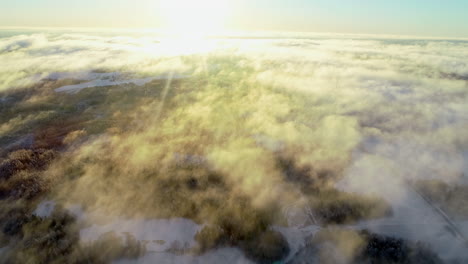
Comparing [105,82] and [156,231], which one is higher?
[156,231]

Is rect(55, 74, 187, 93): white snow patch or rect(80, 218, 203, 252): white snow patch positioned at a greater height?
rect(80, 218, 203, 252): white snow patch

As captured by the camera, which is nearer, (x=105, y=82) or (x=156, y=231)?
(x=156, y=231)

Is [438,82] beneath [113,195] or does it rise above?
above

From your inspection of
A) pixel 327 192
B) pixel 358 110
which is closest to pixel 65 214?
pixel 327 192

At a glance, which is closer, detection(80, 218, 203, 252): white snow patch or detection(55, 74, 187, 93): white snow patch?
detection(80, 218, 203, 252): white snow patch

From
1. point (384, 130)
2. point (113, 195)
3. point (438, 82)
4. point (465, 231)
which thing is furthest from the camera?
point (438, 82)

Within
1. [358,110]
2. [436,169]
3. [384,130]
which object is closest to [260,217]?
[436,169]

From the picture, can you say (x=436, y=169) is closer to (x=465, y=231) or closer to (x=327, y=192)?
(x=465, y=231)

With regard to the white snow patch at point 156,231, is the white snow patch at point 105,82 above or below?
below

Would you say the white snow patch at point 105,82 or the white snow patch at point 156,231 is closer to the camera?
the white snow patch at point 156,231

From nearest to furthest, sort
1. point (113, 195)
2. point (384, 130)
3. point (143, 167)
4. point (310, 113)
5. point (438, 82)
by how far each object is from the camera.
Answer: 1. point (113, 195)
2. point (143, 167)
3. point (384, 130)
4. point (310, 113)
5. point (438, 82)

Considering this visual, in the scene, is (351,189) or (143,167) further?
(143,167)
